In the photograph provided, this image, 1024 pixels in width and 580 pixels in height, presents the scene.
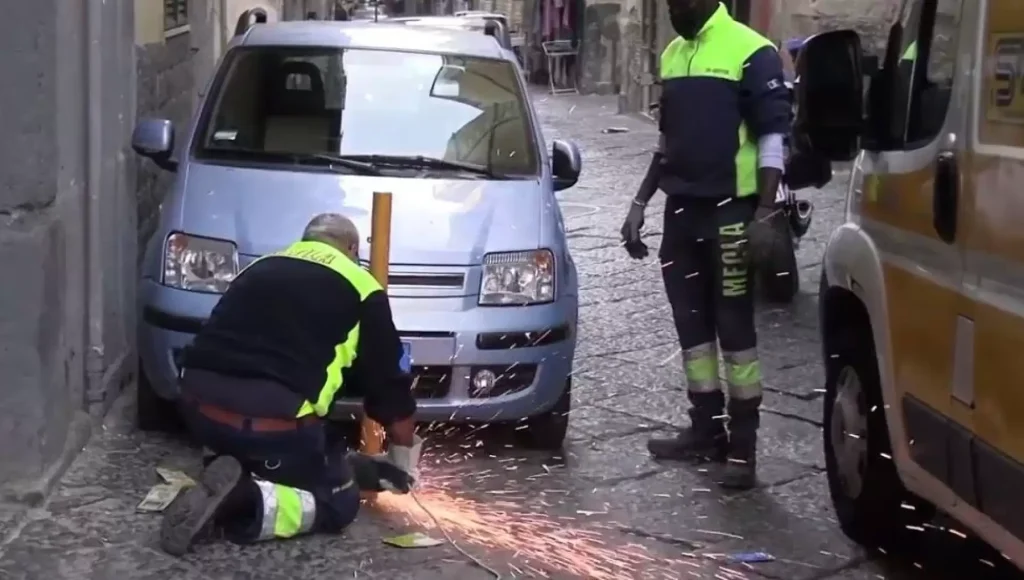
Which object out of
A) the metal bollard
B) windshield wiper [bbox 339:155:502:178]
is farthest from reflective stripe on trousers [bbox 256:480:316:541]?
windshield wiper [bbox 339:155:502:178]

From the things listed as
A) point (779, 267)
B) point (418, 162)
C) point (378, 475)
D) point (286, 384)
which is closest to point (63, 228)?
point (286, 384)

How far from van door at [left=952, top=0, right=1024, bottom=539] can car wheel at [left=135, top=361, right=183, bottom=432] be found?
3.66 meters

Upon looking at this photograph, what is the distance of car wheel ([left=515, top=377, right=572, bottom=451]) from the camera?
6664 millimetres

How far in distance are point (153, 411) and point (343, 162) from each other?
1343mm

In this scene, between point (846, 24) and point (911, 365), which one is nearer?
point (911, 365)

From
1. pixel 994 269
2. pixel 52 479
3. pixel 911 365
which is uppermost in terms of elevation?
pixel 994 269

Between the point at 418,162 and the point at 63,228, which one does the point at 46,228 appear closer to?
the point at 63,228

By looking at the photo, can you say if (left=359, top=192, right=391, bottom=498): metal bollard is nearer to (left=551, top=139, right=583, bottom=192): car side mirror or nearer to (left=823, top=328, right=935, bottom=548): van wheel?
(left=551, top=139, right=583, bottom=192): car side mirror

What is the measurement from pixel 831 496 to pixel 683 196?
1.31 m

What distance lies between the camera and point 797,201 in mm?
10680

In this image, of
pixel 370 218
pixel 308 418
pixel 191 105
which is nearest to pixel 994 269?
pixel 308 418

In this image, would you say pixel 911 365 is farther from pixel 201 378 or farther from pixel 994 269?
pixel 201 378

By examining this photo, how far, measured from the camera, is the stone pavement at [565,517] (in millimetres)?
5344

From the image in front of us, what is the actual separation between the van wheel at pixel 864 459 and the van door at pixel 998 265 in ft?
3.71
